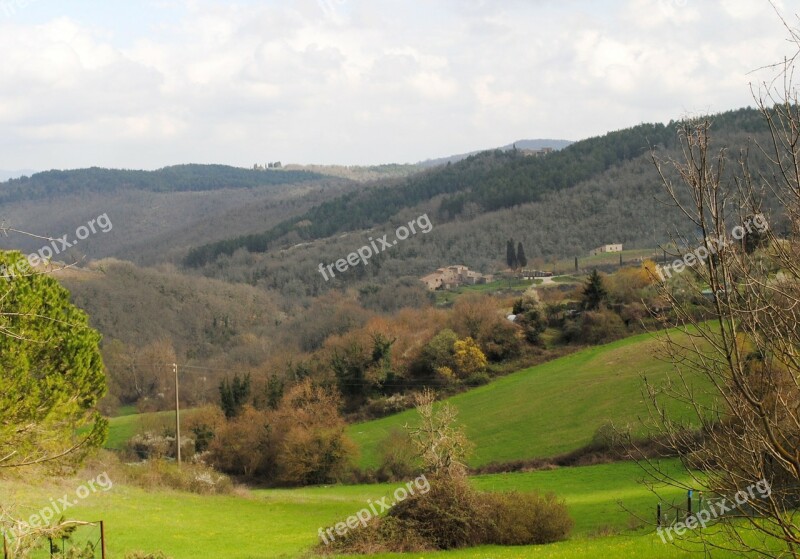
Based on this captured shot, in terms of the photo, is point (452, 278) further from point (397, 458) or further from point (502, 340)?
point (397, 458)

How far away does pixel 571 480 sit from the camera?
34969 mm

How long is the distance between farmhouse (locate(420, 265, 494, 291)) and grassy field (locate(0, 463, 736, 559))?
7104 centimetres

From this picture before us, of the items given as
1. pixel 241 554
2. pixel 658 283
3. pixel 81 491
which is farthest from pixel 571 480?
pixel 658 283

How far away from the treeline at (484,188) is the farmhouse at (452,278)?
39318mm

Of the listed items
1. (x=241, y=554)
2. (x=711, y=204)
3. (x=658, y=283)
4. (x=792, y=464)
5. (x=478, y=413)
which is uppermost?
(x=711, y=204)

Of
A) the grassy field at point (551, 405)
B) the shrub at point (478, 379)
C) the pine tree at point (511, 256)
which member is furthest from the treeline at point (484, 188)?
the shrub at point (478, 379)

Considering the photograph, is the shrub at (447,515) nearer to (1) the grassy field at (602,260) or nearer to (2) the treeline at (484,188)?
(1) the grassy field at (602,260)

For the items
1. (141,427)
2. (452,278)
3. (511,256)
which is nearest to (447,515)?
(141,427)

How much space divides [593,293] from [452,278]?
56.1 m

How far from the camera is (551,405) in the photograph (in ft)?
159

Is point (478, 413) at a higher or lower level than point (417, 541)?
lower

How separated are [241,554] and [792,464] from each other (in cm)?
2040

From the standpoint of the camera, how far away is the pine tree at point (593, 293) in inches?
2357

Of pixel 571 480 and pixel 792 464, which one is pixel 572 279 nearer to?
pixel 571 480
